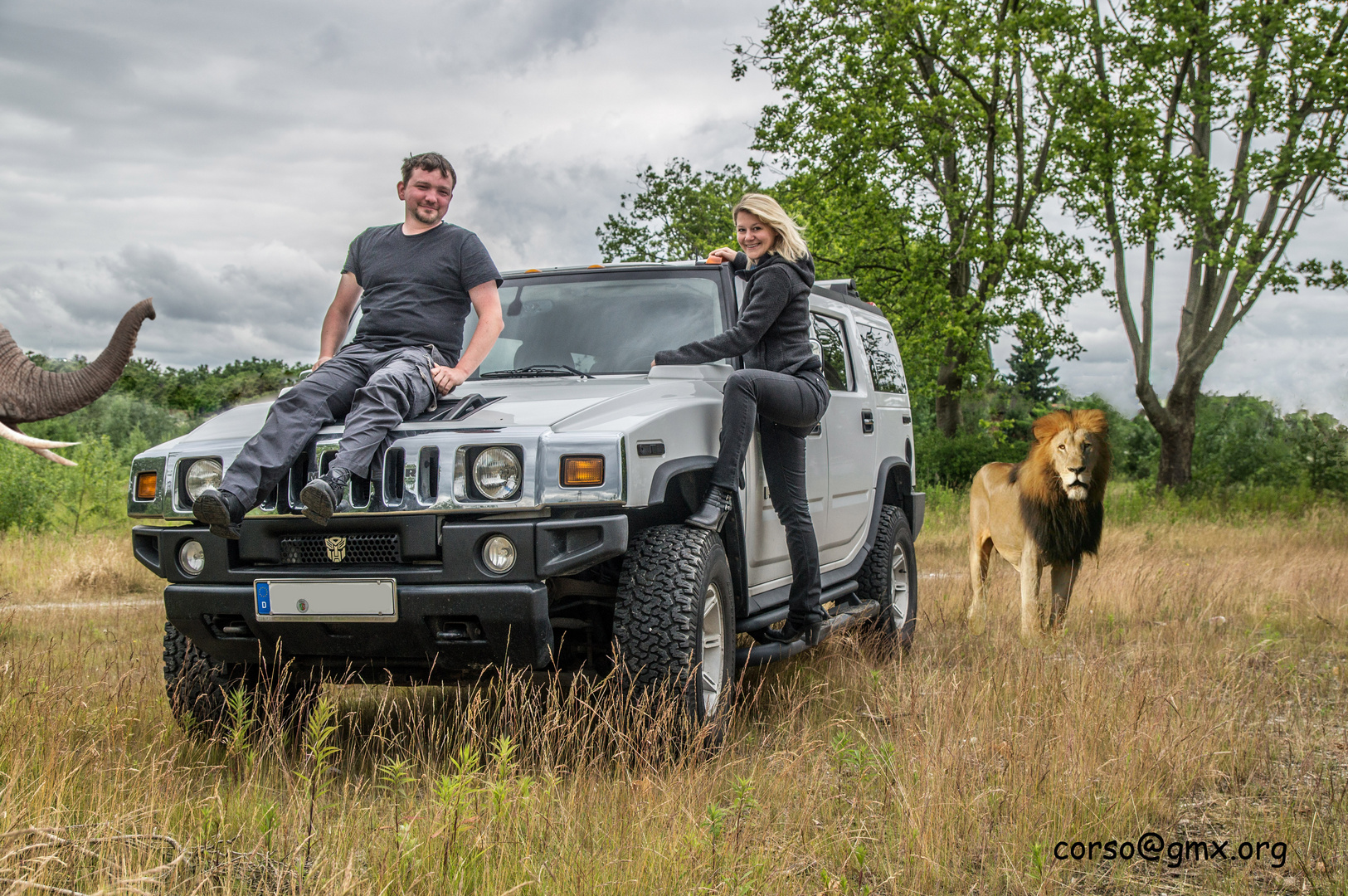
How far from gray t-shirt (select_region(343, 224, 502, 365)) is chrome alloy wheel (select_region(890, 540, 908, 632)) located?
3218 millimetres

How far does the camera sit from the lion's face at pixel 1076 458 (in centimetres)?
717

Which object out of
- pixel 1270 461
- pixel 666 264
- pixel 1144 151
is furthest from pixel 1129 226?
pixel 666 264

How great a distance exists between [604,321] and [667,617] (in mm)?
1738

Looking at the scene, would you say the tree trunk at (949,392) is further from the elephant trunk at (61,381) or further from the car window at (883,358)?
→ the elephant trunk at (61,381)

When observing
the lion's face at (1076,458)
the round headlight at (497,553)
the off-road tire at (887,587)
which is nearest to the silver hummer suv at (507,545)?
the round headlight at (497,553)

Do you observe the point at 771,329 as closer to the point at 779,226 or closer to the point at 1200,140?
the point at 779,226

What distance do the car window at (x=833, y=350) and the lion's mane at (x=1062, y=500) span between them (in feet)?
5.30

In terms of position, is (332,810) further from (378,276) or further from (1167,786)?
(1167,786)

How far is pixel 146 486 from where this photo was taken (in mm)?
4191

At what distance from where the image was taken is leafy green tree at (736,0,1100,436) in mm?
19578

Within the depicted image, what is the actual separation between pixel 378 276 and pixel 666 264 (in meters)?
1.33

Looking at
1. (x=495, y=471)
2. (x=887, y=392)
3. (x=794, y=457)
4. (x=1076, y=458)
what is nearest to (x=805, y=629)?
(x=794, y=457)

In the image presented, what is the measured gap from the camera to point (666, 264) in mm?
5352

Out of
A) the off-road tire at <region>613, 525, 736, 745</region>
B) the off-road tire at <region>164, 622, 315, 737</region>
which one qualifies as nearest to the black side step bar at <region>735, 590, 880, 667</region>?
the off-road tire at <region>613, 525, 736, 745</region>
